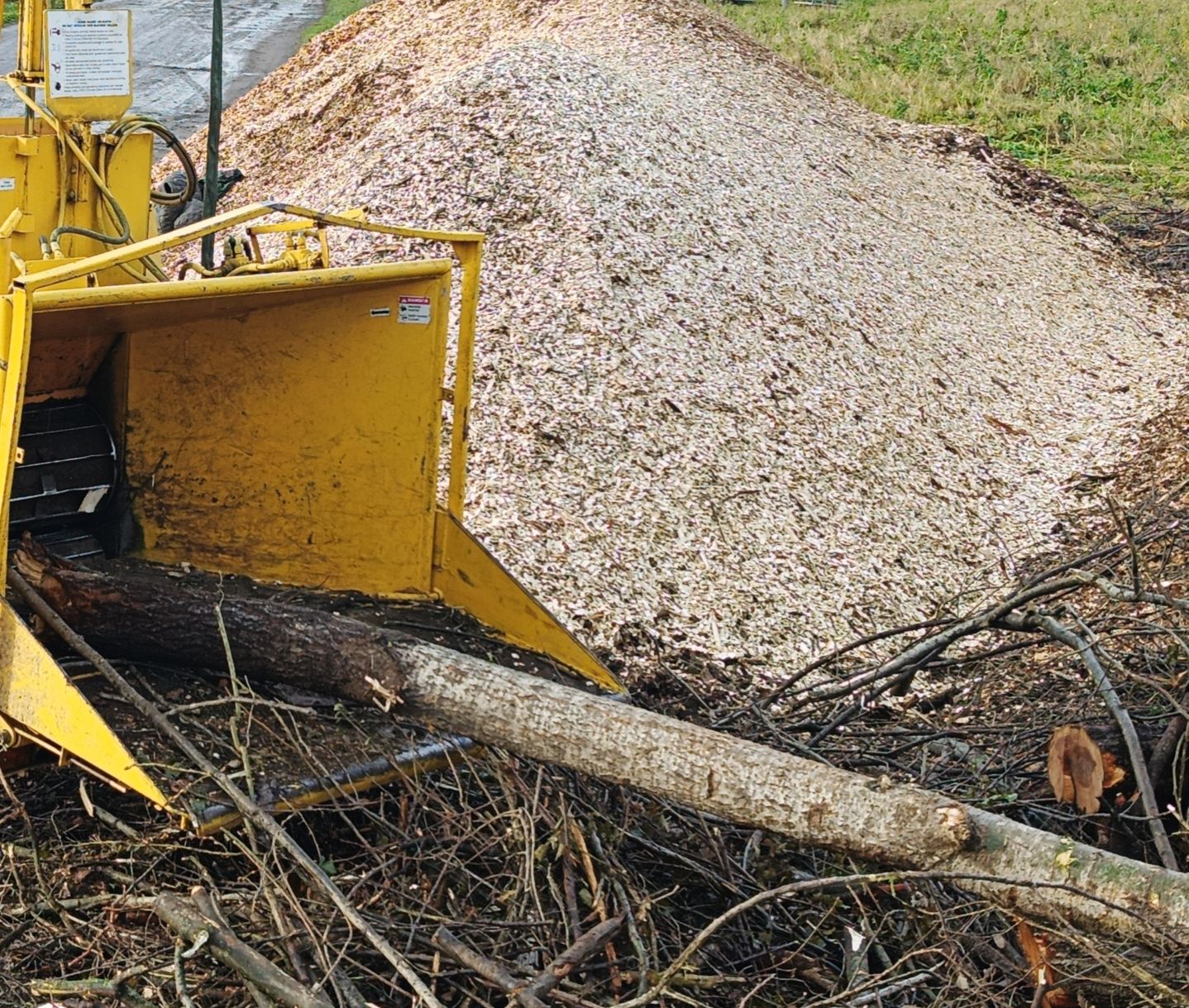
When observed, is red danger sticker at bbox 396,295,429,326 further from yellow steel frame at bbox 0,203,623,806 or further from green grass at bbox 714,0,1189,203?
green grass at bbox 714,0,1189,203

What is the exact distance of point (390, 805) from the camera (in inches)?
143

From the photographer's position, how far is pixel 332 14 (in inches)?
792

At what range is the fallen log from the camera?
113 inches

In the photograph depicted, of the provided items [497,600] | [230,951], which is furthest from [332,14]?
[230,951]

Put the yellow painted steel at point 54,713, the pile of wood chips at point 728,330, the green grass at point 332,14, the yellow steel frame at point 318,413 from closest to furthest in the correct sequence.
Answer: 1. the yellow painted steel at point 54,713
2. the yellow steel frame at point 318,413
3. the pile of wood chips at point 728,330
4. the green grass at point 332,14

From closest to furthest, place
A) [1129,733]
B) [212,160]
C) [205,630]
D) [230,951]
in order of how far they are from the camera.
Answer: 1. [230,951]
2. [1129,733]
3. [205,630]
4. [212,160]

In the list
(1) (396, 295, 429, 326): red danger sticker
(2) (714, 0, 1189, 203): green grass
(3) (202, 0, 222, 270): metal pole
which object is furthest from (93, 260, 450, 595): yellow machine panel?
(2) (714, 0, 1189, 203): green grass

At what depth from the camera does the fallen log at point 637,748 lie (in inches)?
113

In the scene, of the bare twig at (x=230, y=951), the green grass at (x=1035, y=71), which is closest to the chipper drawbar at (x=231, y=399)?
the bare twig at (x=230, y=951)

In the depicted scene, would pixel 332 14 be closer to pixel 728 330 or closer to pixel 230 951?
pixel 728 330

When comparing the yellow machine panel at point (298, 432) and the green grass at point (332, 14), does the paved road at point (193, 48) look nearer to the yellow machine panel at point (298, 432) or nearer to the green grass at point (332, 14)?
the green grass at point (332, 14)

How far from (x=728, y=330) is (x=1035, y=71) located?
9711 millimetres

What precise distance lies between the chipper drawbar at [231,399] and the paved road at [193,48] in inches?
284

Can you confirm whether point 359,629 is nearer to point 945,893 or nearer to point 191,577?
point 191,577
